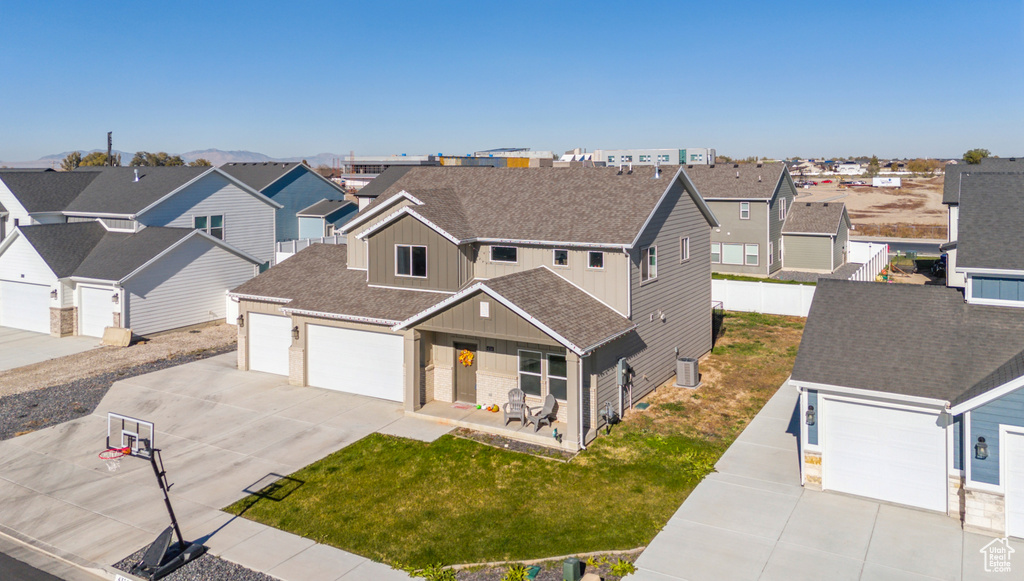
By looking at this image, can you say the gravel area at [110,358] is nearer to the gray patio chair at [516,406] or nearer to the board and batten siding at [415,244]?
the board and batten siding at [415,244]

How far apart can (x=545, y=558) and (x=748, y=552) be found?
352cm

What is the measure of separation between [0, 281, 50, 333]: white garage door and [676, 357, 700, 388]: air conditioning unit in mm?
27334

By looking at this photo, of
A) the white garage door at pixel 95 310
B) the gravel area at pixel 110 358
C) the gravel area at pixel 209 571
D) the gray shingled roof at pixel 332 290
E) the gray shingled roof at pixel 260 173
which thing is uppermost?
the gray shingled roof at pixel 260 173

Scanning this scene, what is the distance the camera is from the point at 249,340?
942 inches

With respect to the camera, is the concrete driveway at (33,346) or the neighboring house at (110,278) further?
the neighboring house at (110,278)

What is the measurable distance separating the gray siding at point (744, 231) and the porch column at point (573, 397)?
28201mm

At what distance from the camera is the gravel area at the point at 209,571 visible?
11.4 m

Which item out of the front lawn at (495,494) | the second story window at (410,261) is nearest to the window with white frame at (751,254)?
the front lawn at (495,494)

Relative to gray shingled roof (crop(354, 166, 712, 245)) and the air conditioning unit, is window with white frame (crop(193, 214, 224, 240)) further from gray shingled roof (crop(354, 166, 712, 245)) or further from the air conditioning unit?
the air conditioning unit

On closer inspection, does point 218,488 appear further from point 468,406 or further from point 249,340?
point 249,340

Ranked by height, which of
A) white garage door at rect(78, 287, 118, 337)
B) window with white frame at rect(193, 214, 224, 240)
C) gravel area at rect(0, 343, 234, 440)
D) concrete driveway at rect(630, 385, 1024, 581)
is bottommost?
concrete driveway at rect(630, 385, 1024, 581)

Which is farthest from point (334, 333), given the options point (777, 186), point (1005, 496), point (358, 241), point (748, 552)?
point (777, 186)

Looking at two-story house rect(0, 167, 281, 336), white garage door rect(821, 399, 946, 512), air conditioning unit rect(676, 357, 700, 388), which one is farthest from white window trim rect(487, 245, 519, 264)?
two-story house rect(0, 167, 281, 336)

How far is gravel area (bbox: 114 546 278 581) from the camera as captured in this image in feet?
37.5
